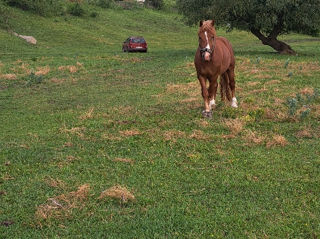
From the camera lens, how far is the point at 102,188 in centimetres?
658

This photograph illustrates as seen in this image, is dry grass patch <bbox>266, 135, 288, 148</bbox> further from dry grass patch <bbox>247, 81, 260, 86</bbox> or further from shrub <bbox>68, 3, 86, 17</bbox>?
shrub <bbox>68, 3, 86, 17</bbox>

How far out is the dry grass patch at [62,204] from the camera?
5.64 meters

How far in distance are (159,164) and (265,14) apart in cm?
2515

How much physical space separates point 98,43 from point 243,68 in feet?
93.7

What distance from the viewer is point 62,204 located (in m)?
5.99

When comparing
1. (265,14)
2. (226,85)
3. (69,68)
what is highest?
(265,14)

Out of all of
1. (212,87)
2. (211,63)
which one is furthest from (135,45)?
(211,63)

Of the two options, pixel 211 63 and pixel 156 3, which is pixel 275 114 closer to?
pixel 211 63

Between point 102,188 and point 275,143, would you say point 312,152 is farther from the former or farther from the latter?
point 102,188

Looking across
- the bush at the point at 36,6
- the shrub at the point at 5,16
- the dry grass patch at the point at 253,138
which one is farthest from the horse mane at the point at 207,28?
the bush at the point at 36,6

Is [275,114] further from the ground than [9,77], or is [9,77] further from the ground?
[275,114]

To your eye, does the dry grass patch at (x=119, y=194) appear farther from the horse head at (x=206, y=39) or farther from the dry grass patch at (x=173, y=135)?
the horse head at (x=206, y=39)

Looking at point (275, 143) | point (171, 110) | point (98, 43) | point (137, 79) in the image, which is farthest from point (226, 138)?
point (98, 43)

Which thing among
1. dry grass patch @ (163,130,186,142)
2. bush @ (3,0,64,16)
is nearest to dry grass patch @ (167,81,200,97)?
dry grass patch @ (163,130,186,142)
